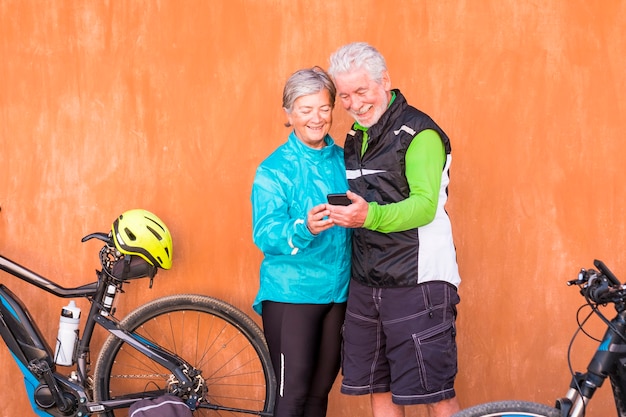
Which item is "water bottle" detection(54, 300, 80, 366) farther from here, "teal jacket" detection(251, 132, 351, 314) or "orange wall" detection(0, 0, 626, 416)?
"teal jacket" detection(251, 132, 351, 314)

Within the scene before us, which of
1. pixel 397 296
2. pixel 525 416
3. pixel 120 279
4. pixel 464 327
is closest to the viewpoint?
pixel 525 416

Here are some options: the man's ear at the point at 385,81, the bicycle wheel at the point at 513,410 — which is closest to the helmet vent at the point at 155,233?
the man's ear at the point at 385,81

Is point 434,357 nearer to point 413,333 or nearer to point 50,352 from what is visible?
point 413,333

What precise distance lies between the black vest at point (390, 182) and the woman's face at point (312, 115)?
176 mm

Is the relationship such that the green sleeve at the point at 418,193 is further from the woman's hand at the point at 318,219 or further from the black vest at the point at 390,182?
the woman's hand at the point at 318,219

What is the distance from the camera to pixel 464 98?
4.29m

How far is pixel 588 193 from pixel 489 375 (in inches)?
39.4

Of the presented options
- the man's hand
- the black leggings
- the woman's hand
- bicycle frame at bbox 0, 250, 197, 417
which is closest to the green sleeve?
the man's hand

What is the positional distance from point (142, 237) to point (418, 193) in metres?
1.41

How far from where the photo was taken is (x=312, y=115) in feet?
11.6

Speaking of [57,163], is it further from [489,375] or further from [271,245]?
[489,375]

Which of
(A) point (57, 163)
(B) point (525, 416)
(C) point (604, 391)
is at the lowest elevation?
(C) point (604, 391)

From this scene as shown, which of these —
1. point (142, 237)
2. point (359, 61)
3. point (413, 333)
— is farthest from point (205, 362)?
point (359, 61)

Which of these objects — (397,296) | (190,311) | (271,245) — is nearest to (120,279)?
(190,311)
